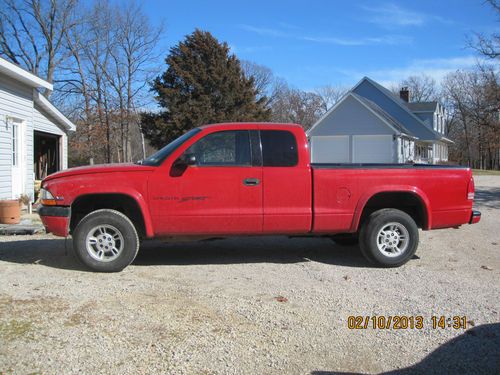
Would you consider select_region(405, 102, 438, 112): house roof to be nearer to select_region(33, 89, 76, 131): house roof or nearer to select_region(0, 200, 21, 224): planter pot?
select_region(33, 89, 76, 131): house roof

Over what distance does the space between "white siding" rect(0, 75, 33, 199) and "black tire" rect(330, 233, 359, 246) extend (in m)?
8.40

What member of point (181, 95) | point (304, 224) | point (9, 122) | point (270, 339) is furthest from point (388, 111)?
point (270, 339)

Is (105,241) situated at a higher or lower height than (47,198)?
lower

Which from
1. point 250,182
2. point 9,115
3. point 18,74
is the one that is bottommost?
point 250,182

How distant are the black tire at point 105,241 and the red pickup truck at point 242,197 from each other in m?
0.01

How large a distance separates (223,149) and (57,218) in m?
2.28

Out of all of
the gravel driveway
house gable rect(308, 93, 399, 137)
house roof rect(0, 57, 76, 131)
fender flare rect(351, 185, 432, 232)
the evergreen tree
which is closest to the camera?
the gravel driveway

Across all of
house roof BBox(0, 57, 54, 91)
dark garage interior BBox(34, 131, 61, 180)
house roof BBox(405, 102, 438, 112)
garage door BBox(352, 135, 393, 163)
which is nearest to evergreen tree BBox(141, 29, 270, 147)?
garage door BBox(352, 135, 393, 163)

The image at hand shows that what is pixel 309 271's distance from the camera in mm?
6398

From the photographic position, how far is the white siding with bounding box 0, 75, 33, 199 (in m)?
11.7

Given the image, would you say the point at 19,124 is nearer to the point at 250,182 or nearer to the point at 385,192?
the point at 250,182

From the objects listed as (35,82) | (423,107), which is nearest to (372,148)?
(423,107)

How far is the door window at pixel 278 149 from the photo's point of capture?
254 inches
